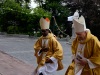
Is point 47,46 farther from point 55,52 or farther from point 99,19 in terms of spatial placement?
point 99,19

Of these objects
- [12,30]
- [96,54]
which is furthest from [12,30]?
[96,54]

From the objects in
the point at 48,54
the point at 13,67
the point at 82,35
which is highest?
the point at 82,35

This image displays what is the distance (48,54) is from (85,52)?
5.55 feet

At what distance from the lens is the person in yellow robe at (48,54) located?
22.1 ft

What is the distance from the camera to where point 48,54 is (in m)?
6.87

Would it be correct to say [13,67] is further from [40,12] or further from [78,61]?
[40,12]

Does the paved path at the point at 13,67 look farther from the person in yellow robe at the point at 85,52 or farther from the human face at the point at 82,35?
the human face at the point at 82,35

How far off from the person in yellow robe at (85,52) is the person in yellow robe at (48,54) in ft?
4.50

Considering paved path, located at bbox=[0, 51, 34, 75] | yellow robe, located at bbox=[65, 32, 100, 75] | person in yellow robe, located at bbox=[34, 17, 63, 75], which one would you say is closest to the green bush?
paved path, located at bbox=[0, 51, 34, 75]

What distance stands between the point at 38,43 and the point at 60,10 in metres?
18.2

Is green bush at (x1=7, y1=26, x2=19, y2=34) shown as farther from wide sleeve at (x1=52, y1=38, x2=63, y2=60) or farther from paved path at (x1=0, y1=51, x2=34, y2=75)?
wide sleeve at (x1=52, y1=38, x2=63, y2=60)

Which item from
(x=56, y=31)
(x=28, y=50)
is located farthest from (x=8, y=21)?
(x=28, y=50)

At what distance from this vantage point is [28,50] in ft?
47.4

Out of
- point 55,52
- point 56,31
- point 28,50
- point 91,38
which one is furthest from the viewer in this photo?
point 56,31
